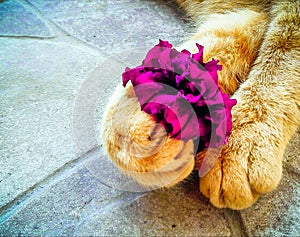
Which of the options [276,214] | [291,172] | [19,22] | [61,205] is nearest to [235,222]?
[276,214]

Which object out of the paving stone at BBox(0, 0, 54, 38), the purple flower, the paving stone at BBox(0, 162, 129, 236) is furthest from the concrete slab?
the paving stone at BBox(0, 0, 54, 38)

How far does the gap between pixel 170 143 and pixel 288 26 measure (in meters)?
0.50

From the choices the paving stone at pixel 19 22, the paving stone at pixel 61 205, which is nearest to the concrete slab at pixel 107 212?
the paving stone at pixel 61 205

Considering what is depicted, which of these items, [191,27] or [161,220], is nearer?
[161,220]

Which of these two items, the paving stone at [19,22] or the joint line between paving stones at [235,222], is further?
the paving stone at [19,22]

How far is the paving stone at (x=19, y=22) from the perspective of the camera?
1156 mm

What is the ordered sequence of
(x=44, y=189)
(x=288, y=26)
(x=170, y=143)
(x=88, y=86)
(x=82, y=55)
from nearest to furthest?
1. (x=170, y=143)
2. (x=44, y=189)
3. (x=288, y=26)
4. (x=88, y=86)
5. (x=82, y=55)

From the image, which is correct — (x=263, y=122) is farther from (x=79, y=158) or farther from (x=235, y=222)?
(x=79, y=158)

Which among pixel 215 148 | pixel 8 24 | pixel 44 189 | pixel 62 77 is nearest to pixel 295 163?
pixel 215 148

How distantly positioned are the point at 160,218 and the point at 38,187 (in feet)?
0.89

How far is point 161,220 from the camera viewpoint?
0.62 metres

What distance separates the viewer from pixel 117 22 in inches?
48.7

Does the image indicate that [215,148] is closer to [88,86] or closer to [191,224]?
[191,224]

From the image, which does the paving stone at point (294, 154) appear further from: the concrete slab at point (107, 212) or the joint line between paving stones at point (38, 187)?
the joint line between paving stones at point (38, 187)
